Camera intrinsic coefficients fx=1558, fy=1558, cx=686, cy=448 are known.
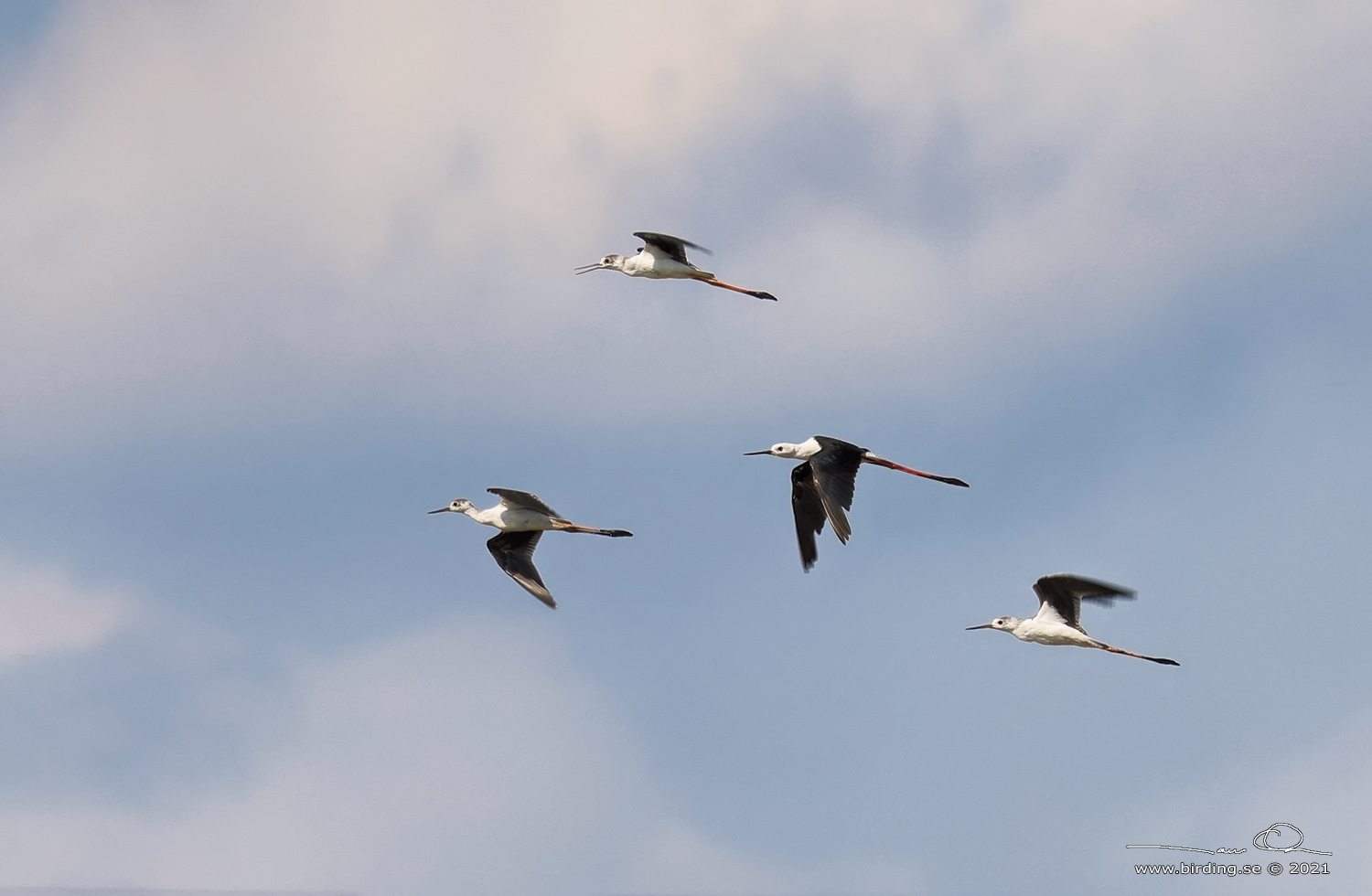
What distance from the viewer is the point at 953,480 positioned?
2928 cm

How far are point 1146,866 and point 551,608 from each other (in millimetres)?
10776

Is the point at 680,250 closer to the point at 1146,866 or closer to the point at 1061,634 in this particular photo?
the point at 1061,634

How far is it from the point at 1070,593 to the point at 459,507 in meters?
12.3

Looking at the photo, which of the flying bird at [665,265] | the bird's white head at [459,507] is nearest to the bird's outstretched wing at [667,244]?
the flying bird at [665,265]

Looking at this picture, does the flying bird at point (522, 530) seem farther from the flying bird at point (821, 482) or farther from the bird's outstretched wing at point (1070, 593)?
the bird's outstretched wing at point (1070, 593)

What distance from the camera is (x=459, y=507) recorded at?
31750 millimetres

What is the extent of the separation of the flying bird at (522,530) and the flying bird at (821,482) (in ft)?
12.4

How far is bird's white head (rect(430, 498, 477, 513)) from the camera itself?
3162 centimetres

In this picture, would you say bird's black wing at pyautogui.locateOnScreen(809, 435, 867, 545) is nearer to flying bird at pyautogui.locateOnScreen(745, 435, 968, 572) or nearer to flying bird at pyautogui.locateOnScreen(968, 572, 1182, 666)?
flying bird at pyautogui.locateOnScreen(745, 435, 968, 572)

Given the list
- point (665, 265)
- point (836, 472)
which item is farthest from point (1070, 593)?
point (665, 265)

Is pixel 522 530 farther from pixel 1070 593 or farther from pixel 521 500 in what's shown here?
pixel 1070 593

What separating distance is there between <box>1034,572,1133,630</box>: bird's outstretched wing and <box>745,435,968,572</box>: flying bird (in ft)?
8.29

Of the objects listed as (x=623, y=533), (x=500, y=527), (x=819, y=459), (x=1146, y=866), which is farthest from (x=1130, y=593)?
(x=500, y=527)

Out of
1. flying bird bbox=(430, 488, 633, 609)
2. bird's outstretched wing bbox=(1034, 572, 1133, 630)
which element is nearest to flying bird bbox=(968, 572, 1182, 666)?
bird's outstretched wing bbox=(1034, 572, 1133, 630)
